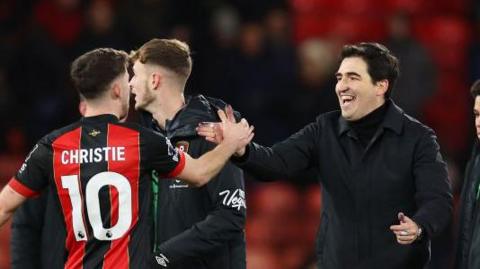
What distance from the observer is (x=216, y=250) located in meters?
5.70

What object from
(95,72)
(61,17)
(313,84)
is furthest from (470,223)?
(61,17)

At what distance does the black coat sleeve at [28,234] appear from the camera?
5605 millimetres

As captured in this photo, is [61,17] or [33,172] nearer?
[33,172]

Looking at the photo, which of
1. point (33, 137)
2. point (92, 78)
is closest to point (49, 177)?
point (92, 78)

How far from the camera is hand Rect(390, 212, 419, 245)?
17.1 feet

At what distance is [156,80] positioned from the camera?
595 cm

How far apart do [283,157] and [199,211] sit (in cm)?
49

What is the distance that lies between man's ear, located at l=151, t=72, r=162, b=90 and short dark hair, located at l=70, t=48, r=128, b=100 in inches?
28.6

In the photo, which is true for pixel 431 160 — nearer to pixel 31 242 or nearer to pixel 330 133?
pixel 330 133

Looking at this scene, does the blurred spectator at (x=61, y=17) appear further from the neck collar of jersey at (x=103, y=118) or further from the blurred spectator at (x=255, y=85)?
the neck collar of jersey at (x=103, y=118)

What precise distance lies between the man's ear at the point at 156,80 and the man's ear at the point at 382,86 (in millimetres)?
1106

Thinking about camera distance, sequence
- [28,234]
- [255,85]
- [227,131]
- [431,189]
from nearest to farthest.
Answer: [227,131]
[431,189]
[28,234]
[255,85]

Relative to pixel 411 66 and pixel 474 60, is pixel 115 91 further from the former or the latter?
pixel 474 60

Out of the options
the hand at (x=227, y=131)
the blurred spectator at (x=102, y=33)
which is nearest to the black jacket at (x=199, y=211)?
the hand at (x=227, y=131)
